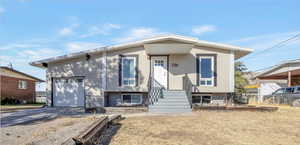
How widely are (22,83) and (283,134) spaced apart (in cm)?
2593

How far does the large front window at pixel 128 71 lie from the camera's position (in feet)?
37.4

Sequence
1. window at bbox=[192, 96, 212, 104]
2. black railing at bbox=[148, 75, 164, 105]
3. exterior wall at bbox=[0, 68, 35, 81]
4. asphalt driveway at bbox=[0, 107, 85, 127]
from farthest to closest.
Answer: exterior wall at bbox=[0, 68, 35, 81] → window at bbox=[192, 96, 212, 104] → black railing at bbox=[148, 75, 164, 105] → asphalt driveway at bbox=[0, 107, 85, 127]

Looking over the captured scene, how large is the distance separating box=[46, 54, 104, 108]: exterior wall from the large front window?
138 centimetres

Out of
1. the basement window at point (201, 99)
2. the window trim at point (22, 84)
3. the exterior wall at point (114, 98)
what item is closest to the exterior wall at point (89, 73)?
the exterior wall at point (114, 98)

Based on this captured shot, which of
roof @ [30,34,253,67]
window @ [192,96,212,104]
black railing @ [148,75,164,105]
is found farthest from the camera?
window @ [192,96,212,104]

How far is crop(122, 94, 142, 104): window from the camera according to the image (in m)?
11.7

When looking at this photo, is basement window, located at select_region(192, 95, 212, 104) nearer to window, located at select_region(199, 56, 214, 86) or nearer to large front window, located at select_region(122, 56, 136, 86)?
window, located at select_region(199, 56, 214, 86)

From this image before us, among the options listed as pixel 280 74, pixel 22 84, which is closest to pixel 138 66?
pixel 280 74

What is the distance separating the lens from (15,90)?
21.0 metres

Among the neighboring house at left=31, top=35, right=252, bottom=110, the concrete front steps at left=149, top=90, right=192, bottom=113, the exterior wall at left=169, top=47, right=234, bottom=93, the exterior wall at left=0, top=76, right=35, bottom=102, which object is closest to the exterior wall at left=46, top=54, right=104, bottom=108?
the neighboring house at left=31, top=35, right=252, bottom=110

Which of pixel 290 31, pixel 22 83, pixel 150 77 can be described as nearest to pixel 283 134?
pixel 150 77

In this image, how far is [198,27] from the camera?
18375 millimetres

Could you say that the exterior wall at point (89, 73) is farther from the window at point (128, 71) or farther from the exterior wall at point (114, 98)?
the window at point (128, 71)

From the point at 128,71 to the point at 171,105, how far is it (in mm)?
3683
